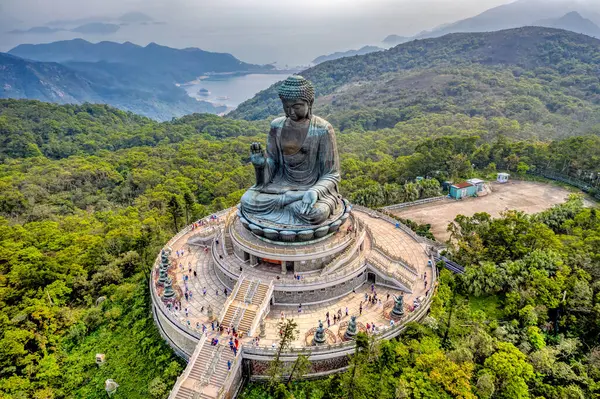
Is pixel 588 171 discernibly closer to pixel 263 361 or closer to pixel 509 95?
pixel 263 361

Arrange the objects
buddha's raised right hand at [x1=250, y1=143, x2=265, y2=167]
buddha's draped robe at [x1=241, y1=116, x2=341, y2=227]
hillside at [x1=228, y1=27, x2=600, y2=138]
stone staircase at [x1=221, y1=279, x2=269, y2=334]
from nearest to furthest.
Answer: stone staircase at [x1=221, y1=279, x2=269, y2=334] < buddha's draped robe at [x1=241, y1=116, x2=341, y2=227] < buddha's raised right hand at [x1=250, y1=143, x2=265, y2=167] < hillside at [x1=228, y1=27, x2=600, y2=138]

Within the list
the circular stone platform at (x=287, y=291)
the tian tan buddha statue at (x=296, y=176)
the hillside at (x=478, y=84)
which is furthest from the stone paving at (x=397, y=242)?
the hillside at (x=478, y=84)

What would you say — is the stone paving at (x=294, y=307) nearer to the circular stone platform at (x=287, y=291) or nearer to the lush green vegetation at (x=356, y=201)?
the circular stone platform at (x=287, y=291)

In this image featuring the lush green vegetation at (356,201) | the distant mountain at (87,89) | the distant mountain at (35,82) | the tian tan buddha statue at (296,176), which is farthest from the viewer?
the distant mountain at (87,89)

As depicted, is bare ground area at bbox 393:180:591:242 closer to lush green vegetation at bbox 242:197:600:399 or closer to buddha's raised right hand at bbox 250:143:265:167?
lush green vegetation at bbox 242:197:600:399

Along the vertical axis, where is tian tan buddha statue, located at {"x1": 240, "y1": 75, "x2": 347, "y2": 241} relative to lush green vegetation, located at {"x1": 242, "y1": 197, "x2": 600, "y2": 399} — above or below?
above

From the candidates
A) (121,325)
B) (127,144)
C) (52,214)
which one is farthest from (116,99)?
(121,325)

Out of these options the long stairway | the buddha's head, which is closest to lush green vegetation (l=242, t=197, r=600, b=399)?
the long stairway
